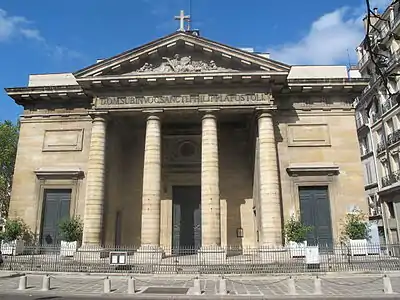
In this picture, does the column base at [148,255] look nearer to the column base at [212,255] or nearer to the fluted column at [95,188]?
the column base at [212,255]

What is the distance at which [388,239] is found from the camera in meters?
30.9

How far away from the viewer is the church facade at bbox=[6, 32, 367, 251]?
18625 millimetres

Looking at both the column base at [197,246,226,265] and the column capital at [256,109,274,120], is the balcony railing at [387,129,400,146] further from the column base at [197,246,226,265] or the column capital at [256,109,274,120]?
the column base at [197,246,226,265]

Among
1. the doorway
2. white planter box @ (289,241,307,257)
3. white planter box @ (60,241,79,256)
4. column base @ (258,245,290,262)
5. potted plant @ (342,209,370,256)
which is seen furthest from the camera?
the doorway

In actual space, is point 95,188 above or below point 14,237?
above

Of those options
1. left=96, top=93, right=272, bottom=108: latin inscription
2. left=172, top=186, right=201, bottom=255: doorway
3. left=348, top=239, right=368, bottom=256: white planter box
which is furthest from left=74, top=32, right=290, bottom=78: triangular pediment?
left=348, top=239, right=368, bottom=256: white planter box

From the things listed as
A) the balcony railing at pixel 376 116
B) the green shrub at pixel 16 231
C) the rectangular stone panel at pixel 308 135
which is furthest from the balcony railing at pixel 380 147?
the green shrub at pixel 16 231

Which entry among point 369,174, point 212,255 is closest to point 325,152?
point 212,255

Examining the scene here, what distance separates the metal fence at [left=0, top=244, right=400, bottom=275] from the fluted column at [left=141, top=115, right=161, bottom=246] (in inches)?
31.9

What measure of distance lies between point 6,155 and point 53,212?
17849 millimetres

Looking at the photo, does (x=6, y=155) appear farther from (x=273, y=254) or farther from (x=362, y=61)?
(x=362, y=61)

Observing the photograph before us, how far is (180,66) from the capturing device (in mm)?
19734

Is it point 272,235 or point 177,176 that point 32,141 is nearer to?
point 177,176

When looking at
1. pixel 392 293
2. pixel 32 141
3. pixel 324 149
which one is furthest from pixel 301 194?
pixel 32 141
